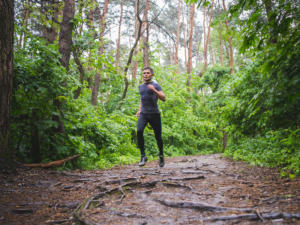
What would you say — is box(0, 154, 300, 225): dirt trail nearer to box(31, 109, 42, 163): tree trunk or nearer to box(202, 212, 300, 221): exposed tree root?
box(202, 212, 300, 221): exposed tree root

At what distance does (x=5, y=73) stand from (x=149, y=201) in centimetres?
298

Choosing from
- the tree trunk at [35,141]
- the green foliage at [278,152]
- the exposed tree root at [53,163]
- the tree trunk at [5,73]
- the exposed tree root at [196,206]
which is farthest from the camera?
the tree trunk at [35,141]

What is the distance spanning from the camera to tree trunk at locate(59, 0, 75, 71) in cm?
546

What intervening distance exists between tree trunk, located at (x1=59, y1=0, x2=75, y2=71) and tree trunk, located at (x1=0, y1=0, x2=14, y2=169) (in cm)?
199

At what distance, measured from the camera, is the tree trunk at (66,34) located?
5.46 metres

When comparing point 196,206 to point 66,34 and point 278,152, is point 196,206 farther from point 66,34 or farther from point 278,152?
point 66,34

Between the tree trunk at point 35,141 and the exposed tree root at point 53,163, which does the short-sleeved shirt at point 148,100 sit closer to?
the exposed tree root at point 53,163

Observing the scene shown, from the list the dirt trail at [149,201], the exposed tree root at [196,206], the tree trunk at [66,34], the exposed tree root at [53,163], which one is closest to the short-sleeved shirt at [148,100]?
the dirt trail at [149,201]

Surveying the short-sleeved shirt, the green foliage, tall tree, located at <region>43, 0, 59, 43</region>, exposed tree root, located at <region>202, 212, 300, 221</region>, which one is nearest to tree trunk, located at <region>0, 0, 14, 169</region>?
the short-sleeved shirt

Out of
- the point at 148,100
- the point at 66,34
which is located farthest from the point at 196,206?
the point at 66,34

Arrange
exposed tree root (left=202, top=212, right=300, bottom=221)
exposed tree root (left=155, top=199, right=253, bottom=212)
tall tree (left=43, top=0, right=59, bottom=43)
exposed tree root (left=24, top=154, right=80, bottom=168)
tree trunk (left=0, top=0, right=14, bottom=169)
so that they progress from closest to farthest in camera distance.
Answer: exposed tree root (left=202, top=212, right=300, bottom=221) → exposed tree root (left=155, top=199, right=253, bottom=212) → tree trunk (left=0, top=0, right=14, bottom=169) → exposed tree root (left=24, top=154, right=80, bottom=168) → tall tree (left=43, top=0, right=59, bottom=43)

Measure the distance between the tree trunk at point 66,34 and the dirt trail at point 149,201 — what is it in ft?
10.2

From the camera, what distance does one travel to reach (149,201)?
2592 mm

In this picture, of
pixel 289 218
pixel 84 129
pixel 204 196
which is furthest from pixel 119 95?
pixel 289 218
